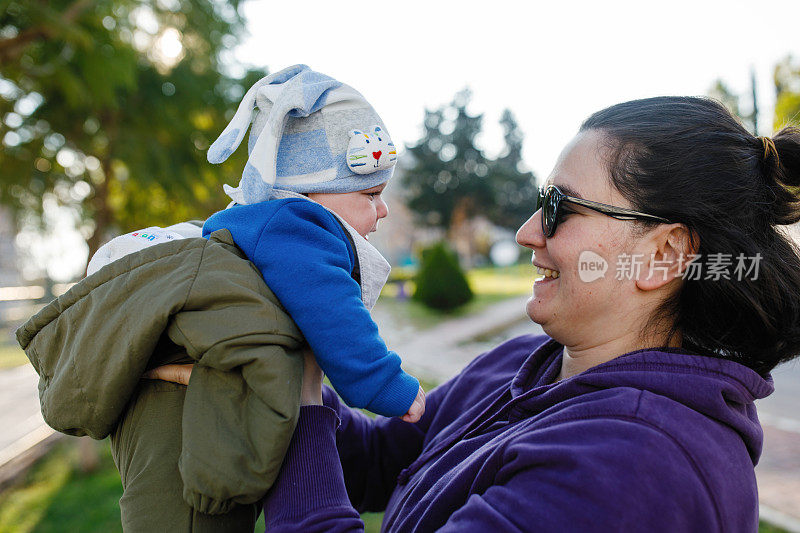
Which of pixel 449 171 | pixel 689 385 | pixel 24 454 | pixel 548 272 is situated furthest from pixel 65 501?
pixel 449 171

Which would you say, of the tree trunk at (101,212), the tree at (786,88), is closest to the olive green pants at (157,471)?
the tree trunk at (101,212)

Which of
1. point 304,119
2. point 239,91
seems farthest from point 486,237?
point 304,119

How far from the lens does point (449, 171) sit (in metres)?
31.5

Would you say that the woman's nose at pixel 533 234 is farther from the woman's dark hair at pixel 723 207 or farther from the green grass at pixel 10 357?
the green grass at pixel 10 357

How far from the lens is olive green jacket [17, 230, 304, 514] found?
1.24 metres

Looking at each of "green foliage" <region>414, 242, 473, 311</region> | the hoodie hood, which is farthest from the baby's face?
"green foliage" <region>414, 242, 473, 311</region>

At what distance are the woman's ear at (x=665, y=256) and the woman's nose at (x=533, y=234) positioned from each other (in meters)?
0.30

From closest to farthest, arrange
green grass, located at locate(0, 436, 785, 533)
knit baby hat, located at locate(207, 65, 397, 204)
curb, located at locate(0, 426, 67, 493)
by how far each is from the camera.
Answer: knit baby hat, located at locate(207, 65, 397, 204) → green grass, located at locate(0, 436, 785, 533) → curb, located at locate(0, 426, 67, 493)

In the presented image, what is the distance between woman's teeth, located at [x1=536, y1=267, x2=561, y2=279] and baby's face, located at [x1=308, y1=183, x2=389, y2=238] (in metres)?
0.55

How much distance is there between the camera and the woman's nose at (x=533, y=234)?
1641 mm

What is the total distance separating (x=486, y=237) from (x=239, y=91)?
111 feet

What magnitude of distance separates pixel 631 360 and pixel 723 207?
477 mm

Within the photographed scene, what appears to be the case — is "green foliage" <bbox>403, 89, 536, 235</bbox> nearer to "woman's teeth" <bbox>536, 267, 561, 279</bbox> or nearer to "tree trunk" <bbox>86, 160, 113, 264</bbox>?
"tree trunk" <bbox>86, 160, 113, 264</bbox>

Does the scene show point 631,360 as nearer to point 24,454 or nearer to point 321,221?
point 321,221
